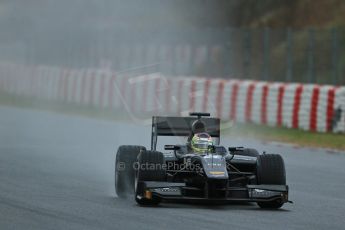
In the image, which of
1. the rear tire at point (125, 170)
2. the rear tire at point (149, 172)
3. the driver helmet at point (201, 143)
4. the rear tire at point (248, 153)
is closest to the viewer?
the rear tire at point (149, 172)

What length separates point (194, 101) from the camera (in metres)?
28.8

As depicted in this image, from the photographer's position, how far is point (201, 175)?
446 inches

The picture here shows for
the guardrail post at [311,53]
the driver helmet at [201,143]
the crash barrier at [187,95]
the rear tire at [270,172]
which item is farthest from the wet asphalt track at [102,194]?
the guardrail post at [311,53]

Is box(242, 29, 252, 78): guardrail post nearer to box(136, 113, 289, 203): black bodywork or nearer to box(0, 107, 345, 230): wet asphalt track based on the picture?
box(0, 107, 345, 230): wet asphalt track

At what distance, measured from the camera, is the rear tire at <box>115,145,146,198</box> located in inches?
486

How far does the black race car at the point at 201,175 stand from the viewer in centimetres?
1125

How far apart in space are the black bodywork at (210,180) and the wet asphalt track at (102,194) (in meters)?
0.15

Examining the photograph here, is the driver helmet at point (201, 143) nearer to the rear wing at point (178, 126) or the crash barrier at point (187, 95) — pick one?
the rear wing at point (178, 126)

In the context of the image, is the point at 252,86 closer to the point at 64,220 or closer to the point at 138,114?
the point at 138,114

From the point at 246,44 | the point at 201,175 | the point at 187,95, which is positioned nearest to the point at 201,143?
the point at 201,175

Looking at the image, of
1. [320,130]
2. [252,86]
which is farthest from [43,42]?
[320,130]

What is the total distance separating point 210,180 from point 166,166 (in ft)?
3.63

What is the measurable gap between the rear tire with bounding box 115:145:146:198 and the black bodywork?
0.39 metres

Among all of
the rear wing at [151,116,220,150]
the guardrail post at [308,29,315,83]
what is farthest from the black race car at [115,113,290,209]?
the guardrail post at [308,29,315,83]
